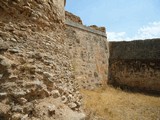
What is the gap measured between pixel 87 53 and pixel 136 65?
3146mm

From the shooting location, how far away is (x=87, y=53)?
8906 millimetres

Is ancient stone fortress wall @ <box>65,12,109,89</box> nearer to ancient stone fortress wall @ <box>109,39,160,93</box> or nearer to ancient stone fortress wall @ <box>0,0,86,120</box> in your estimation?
ancient stone fortress wall @ <box>109,39,160,93</box>

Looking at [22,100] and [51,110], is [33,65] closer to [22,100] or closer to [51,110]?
[22,100]

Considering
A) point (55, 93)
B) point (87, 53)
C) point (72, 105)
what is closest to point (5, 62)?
point (55, 93)

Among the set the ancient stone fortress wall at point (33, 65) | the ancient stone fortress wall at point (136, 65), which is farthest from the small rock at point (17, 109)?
the ancient stone fortress wall at point (136, 65)

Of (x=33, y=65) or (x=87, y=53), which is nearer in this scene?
(x=33, y=65)

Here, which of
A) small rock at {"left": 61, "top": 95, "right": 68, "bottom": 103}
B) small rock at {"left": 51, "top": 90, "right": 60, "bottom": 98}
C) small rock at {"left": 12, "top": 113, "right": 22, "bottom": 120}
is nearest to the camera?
small rock at {"left": 12, "top": 113, "right": 22, "bottom": 120}

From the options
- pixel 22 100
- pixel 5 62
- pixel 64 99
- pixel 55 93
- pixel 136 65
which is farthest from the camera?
pixel 136 65

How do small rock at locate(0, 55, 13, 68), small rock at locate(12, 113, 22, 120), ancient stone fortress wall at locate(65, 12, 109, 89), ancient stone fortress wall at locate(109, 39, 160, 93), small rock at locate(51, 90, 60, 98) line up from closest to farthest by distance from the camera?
small rock at locate(12, 113, 22, 120), small rock at locate(0, 55, 13, 68), small rock at locate(51, 90, 60, 98), ancient stone fortress wall at locate(65, 12, 109, 89), ancient stone fortress wall at locate(109, 39, 160, 93)

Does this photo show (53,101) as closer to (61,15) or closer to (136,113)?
(61,15)

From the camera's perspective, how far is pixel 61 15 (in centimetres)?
447

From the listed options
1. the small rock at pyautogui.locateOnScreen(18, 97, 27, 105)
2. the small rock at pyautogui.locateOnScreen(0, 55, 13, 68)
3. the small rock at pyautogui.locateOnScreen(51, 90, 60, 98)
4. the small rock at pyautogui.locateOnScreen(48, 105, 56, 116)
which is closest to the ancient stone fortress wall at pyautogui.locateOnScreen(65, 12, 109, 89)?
the small rock at pyautogui.locateOnScreen(51, 90, 60, 98)

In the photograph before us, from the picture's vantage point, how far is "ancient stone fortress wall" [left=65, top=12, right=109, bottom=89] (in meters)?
8.10

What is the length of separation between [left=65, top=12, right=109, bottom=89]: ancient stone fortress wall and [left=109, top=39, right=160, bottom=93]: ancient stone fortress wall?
774 millimetres
